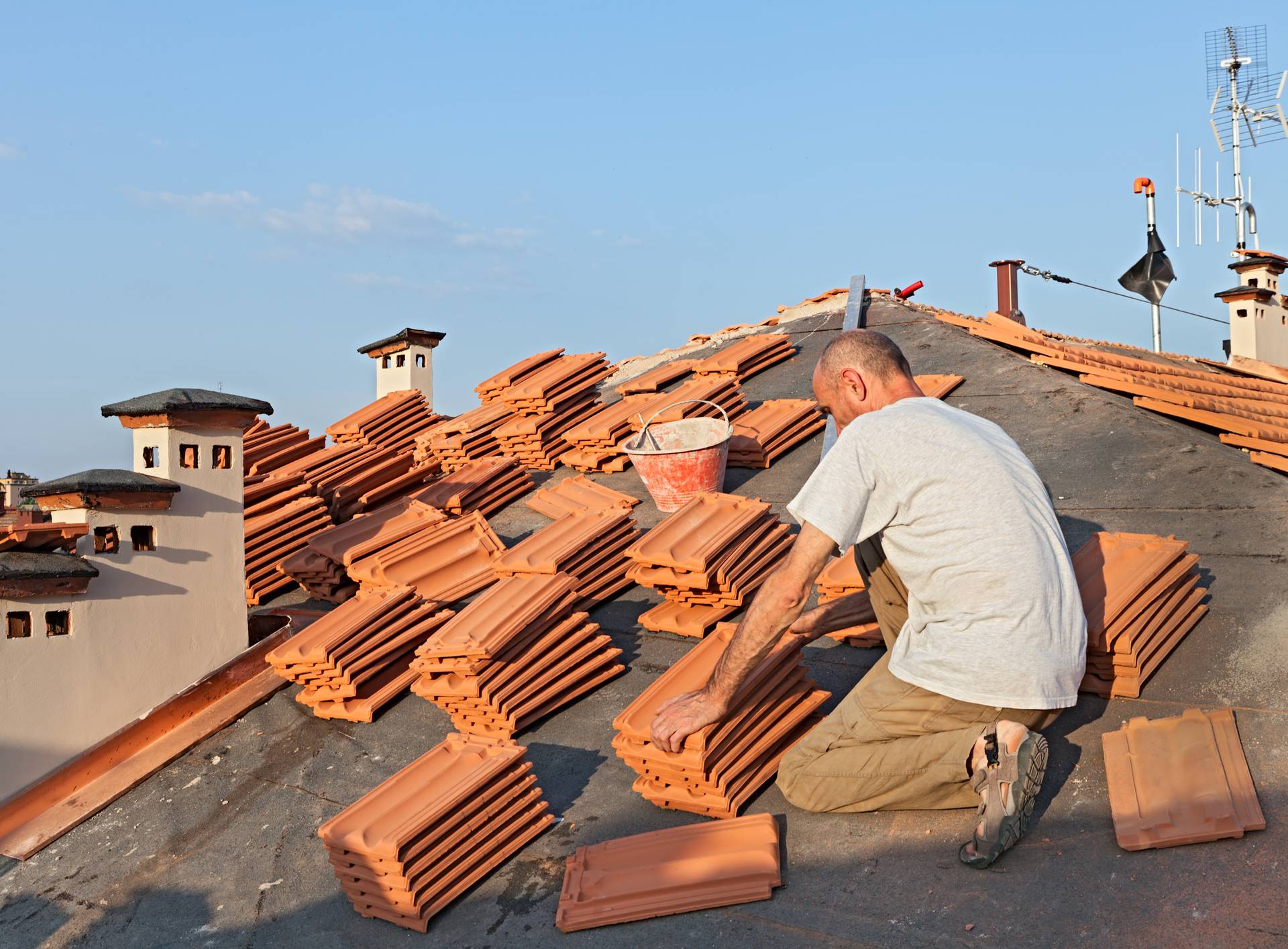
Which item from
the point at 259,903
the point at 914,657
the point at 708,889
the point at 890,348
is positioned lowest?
the point at 259,903

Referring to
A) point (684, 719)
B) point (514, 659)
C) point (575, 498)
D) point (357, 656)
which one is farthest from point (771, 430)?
point (684, 719)

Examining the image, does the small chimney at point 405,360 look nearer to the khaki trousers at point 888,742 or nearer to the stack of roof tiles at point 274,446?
the stack of roof tiles at point 274,446

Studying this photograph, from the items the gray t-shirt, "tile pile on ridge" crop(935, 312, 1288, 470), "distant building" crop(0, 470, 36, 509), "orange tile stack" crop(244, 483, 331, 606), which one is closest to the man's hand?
the gray t-shirt

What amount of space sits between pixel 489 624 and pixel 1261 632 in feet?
13.0

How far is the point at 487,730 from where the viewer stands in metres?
5.68

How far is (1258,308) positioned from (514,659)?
16155mm

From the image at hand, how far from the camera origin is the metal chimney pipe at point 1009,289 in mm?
17484

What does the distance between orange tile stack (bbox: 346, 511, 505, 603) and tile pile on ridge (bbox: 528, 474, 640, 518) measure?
0.92 meters

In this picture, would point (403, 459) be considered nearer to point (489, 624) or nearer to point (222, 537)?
point (222, 537)

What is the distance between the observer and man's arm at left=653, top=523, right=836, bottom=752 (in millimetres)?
3908

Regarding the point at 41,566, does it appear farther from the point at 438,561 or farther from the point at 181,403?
the point at 438,561

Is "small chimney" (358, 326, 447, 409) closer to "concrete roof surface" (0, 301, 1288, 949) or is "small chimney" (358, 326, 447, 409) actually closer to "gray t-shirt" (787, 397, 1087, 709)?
"concrete roof surface" (0, 301, 1288, 949)

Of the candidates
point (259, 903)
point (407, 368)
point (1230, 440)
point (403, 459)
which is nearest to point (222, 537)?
point (259, 903)

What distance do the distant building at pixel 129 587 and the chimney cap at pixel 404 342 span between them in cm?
855
